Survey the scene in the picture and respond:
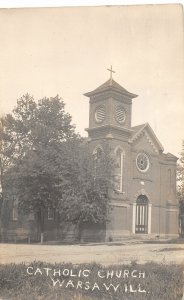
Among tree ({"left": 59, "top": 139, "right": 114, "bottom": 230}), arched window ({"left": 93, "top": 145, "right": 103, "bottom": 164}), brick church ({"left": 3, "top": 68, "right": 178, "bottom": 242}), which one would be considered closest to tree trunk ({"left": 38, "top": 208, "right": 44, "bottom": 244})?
brick church ({"left": 3, "top": 68, "right": 178, "bottom": 242})

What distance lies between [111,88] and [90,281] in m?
4.03

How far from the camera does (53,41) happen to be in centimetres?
896

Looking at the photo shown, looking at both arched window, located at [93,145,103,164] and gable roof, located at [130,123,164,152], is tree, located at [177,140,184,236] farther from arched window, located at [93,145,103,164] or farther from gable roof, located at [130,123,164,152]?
arched window, located at [93,145,103,164]

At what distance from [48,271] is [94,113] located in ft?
12.1

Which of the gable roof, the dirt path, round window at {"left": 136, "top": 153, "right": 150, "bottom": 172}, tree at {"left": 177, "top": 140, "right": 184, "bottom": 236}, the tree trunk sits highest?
the gable roof

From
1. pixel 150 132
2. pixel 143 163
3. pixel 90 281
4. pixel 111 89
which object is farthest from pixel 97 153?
pixel 90 281

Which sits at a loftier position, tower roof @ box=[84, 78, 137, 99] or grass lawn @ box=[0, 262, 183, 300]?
tower roof @ box=[84, 78, 137, 99]

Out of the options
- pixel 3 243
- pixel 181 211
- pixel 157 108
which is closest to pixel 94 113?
pixel 157 108

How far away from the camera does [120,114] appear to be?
10.4 meters

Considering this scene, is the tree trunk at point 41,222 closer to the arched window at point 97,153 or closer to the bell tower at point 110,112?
the arched window at point 97,153

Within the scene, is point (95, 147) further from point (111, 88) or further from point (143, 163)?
point (111, 88)

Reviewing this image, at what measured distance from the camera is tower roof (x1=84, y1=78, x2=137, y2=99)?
9.11 metres

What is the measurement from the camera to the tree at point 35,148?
10.2m

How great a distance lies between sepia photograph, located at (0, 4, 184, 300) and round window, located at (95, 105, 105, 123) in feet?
0.15
